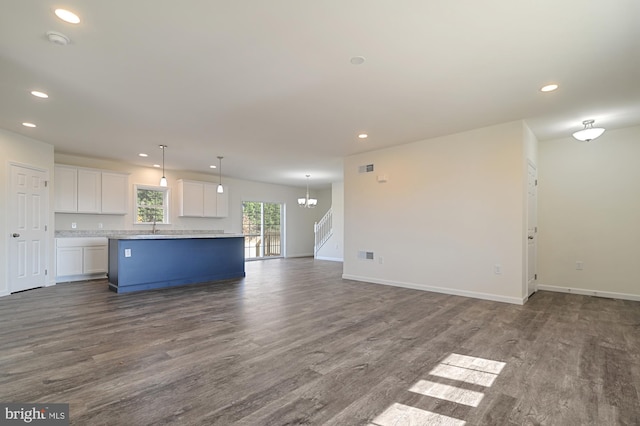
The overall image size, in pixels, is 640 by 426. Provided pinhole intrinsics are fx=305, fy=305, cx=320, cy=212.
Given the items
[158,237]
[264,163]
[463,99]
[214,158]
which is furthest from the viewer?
[264,163]

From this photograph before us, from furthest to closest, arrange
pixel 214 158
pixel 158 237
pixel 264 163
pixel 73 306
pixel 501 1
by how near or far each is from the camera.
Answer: pixel 264 163 → pixel 214 158 → pixel 158 237 → pixel 73 306 → pixel 501 1

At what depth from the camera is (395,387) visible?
2.23 metres

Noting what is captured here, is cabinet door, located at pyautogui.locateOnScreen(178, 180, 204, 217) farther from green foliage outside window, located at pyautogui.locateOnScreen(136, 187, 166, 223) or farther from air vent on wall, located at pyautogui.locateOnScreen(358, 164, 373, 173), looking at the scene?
A: air vent on wall, located at pyautogui.locateOnScreen(358, 164, 373, 173)

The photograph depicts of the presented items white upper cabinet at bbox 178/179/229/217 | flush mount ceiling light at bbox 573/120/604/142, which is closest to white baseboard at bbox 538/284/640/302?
flush mount ceiling light at bbox 573/120/604/142

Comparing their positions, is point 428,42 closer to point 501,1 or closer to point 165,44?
point 501,1

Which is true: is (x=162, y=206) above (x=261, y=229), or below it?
above

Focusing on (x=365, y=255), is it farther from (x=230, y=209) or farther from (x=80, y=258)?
(x=80, y=258)

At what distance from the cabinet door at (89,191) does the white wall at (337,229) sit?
655cm

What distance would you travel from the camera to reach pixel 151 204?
818 cm

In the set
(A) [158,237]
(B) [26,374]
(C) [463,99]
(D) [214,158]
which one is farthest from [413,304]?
(D) [214,158]

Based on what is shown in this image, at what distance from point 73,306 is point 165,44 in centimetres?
403

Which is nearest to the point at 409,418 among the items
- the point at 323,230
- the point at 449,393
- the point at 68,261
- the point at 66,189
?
the point at 449,393

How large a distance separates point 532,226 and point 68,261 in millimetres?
9054

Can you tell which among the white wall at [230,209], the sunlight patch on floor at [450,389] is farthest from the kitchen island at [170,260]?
the sunlight patch on floor at [450,389]
